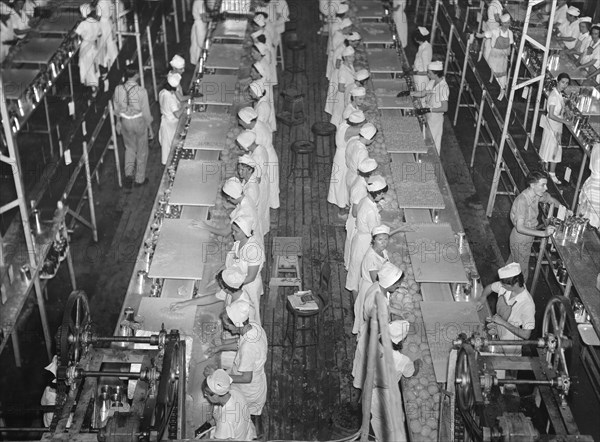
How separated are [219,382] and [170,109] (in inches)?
230

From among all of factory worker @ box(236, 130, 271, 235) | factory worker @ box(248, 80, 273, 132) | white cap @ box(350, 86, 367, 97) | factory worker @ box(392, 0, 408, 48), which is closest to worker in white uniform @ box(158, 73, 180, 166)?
factory worker @ box(248, 80, 273, 132)

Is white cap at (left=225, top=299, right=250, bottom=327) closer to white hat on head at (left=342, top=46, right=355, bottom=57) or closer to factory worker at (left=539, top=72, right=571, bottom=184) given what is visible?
factory worker at (left=539, top=72, right=571, bottom=184)

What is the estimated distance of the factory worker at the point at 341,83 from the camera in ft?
40.3

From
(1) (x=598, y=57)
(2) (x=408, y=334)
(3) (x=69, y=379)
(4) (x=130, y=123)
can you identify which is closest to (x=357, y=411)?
(2) (x=408, y=334)

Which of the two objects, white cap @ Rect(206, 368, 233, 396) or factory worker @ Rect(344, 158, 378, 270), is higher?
factory worker @ Rect(344, 158, 378, 270)

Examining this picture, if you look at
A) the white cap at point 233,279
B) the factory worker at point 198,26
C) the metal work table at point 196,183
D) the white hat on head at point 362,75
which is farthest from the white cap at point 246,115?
the factory worker at point 198,26

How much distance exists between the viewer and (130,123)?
37.3 ft

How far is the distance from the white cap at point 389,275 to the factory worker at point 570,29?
23.1ft

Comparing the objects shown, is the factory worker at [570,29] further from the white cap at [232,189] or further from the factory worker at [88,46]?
the factory worker at [88,46]

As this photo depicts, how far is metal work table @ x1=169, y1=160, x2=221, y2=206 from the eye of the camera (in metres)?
8.78

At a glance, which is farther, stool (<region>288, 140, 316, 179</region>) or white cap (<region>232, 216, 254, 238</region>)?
stool (<region>288, 140, 316, 179</region>)

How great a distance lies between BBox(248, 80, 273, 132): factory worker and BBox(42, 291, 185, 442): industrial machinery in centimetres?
470

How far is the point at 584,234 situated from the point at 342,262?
8.97 ft

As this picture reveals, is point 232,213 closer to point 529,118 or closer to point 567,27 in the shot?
point 529,118
